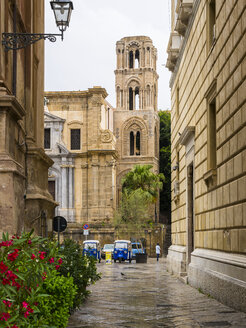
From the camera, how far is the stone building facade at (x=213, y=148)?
1073cm

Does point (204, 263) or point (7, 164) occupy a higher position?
point (7, 164)

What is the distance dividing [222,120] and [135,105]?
55.8 m

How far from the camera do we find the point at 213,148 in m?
14.2

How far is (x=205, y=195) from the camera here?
594 inches

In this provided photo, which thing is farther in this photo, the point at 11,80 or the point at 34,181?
the point at 34,181

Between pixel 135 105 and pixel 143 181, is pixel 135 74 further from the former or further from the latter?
pixel 143 181

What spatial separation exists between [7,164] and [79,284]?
3125 millimetres

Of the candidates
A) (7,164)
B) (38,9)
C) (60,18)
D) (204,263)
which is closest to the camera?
(7,164)

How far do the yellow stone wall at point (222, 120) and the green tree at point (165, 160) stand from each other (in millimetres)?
47057

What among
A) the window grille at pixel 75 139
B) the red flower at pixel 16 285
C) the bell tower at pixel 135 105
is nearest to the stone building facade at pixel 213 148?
the red flower at pixel 16 285

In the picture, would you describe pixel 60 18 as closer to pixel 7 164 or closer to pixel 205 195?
pixel 7 164

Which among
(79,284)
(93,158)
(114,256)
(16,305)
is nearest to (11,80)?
(79,284)

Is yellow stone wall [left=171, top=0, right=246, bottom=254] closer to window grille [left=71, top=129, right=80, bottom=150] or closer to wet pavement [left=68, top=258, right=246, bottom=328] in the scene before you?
wet pavement [left=68, top=258, right=246, bottom=328]

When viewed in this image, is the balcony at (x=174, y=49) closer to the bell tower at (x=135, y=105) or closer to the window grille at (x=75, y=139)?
the window grille at (x=75, y=139)
